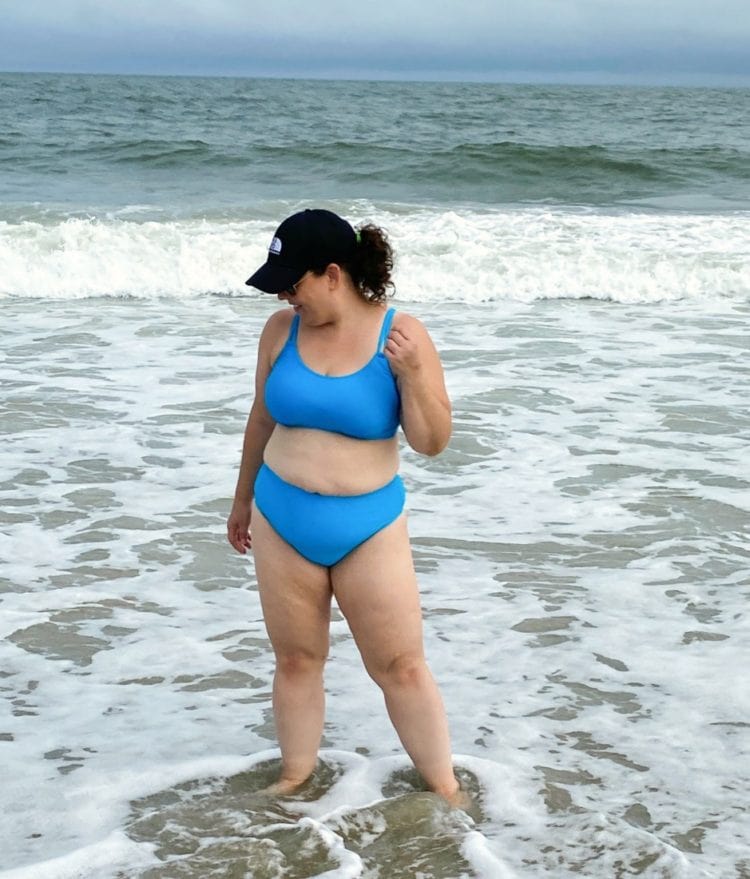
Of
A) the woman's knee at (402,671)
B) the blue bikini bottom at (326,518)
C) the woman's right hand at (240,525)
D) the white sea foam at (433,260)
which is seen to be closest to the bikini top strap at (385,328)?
the blue bikini bottom at (326,518)

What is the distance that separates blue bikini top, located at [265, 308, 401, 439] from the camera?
3.30 m

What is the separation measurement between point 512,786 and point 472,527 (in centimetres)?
249

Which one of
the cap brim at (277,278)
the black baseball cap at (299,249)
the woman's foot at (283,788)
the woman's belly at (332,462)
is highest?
the black baseball cap at (299,249)

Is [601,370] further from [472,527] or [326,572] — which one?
[326,572]

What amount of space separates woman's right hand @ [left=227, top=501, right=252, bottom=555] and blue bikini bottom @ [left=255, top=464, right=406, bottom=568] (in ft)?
1.05

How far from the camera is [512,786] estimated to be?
12.9 feet

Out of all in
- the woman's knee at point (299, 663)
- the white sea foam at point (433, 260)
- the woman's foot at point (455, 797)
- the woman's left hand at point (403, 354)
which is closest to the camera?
the woman's left hand at point (403, 354)

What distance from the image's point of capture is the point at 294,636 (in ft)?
11.7

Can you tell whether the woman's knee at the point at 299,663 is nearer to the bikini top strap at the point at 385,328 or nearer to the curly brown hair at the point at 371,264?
the bikini top strap at the point at 385,328

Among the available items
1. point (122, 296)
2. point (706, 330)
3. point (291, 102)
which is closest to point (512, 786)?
point (706, 330)

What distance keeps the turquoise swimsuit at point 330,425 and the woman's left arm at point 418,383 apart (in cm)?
5

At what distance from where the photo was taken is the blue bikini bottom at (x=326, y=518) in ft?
11.1

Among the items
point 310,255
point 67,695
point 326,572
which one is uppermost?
point 310,255

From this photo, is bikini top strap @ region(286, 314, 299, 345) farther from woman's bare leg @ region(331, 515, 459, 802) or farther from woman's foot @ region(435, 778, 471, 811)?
woman's foot @ region(435, 778, 471, 811)
